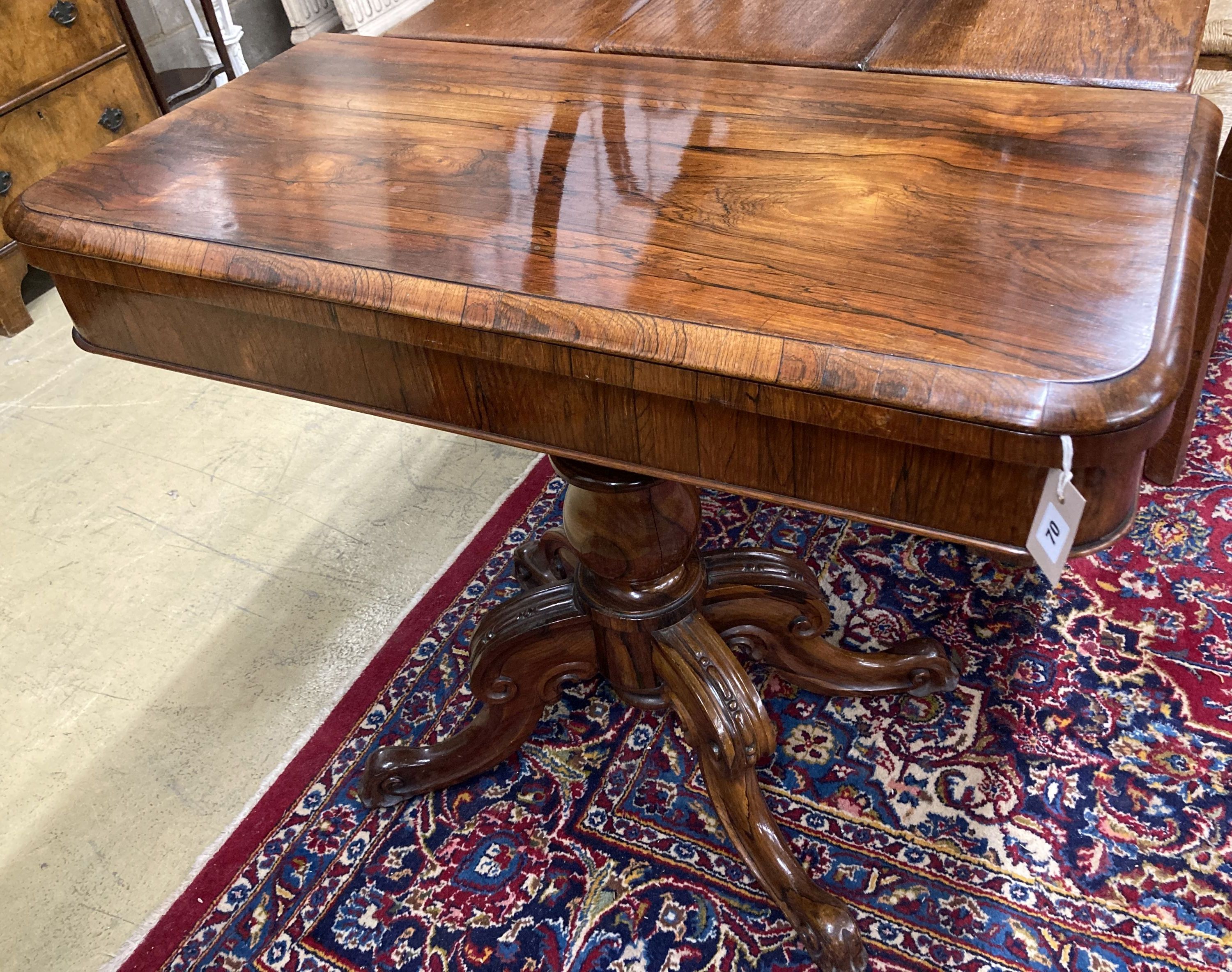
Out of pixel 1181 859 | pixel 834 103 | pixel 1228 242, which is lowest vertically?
pixel 1181 859

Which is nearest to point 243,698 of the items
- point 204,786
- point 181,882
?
point 204,786

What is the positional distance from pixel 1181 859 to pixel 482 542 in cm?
97

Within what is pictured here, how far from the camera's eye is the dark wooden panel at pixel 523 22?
4.21 ft

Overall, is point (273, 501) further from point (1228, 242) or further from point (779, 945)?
point (1228, 242)

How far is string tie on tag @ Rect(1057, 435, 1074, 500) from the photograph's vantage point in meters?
0.57

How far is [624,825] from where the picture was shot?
1153 millimetres

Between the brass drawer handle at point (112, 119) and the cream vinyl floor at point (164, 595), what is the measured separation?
0.56 metres

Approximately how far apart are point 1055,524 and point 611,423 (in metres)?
0.29

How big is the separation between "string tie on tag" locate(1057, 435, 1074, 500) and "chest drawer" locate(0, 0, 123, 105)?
2177 mm

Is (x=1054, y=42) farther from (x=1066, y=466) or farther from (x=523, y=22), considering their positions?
(x=1066, y=466)

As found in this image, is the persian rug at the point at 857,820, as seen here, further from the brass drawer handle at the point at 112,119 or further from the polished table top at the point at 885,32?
the brass drawer handle at the point at 112,119

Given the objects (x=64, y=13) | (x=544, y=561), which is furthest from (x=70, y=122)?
(x=544, y=561)

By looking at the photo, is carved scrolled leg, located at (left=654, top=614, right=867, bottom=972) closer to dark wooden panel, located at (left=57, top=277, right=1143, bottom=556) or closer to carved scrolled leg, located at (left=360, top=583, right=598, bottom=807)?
carved scrolled leg, located at (left=360, top=583, right=598, bottom=807)

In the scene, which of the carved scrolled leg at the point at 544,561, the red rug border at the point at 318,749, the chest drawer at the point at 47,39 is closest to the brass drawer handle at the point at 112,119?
the chest drawer at the point at 47,39
